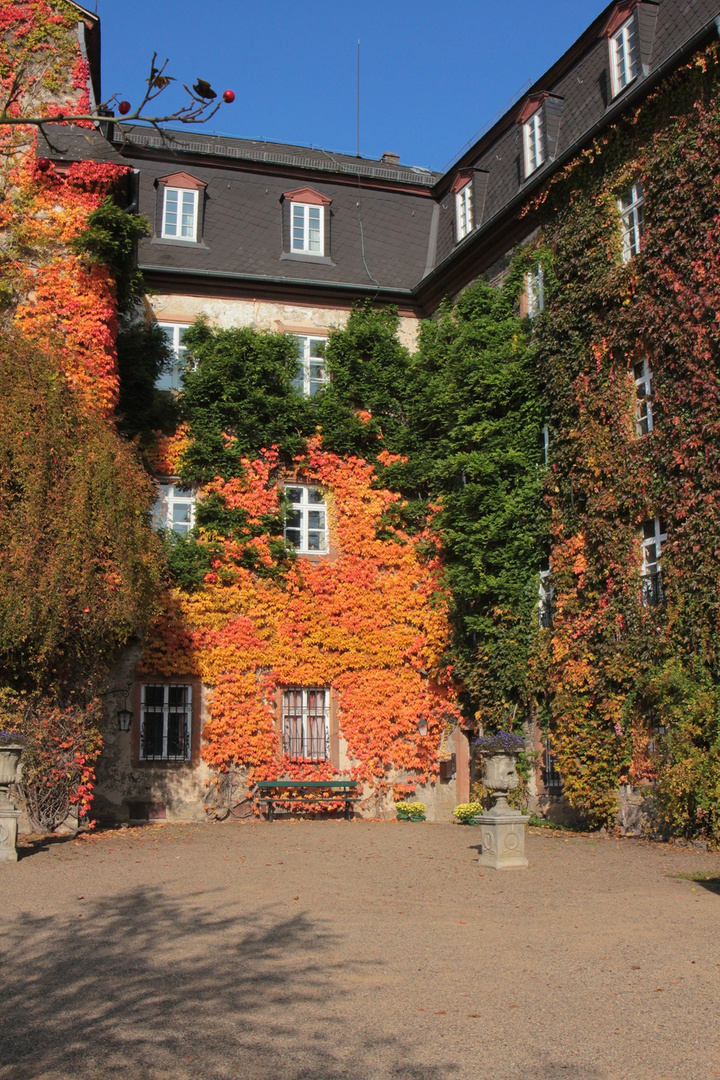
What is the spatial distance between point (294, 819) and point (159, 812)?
211 centimetres

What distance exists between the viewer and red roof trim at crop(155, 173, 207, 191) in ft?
61.3

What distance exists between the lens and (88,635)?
12.3 meters

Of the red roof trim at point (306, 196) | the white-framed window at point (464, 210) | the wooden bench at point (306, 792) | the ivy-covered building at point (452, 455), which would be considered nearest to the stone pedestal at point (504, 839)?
the ivy-covered building at point (452, 455)

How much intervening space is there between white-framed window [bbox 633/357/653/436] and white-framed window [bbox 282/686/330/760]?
6.80m

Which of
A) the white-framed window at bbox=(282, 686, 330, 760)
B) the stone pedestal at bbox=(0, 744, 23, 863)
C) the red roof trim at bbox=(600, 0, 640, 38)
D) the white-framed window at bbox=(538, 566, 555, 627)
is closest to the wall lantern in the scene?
the white-framed window at bbox=(282, 686, 330, 760)

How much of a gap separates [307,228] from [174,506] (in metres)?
6.35

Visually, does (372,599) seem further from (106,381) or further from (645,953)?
(645,953)

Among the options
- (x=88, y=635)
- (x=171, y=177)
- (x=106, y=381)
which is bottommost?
(x=88, y=635)

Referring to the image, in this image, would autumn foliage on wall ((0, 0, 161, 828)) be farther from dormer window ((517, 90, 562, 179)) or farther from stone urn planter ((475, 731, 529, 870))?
dormer window ((517, 90, 562, 179))

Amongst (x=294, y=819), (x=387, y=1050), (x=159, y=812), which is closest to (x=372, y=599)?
(x=294, y=819)

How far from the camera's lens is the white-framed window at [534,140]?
16.2 meters

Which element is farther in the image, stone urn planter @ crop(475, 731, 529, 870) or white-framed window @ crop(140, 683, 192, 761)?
white-framed window @ crop(140, 683, 192, 761)

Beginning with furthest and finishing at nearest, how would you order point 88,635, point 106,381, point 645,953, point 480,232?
1. point 480,232
2. point 106,381
3. point 88,635
4. point 645,953

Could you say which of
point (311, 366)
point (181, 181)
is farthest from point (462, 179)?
point (181, 181)
